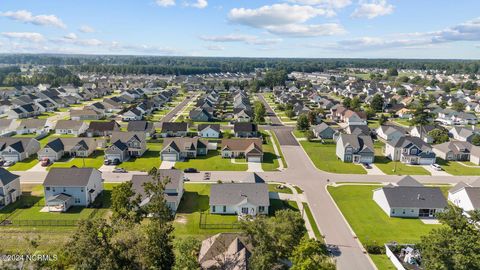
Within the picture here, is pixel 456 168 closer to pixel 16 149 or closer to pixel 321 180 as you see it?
pixel 321 180

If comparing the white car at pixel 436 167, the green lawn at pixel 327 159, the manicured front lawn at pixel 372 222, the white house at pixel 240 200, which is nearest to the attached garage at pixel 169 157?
the white house at pixel 240 200

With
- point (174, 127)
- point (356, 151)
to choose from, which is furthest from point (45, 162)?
point (356, 151)

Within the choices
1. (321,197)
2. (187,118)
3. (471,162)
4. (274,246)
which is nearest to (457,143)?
(471,162)

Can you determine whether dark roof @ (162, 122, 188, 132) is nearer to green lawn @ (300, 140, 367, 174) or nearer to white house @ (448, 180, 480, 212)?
green lawn @ (300, 140, 367, 174)

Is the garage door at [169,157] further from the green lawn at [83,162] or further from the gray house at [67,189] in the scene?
the gray house at [67,189]

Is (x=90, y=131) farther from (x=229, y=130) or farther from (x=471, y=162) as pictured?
(x=471, y=162)

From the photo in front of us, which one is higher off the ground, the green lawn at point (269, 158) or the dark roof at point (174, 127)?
the dark roof at point (174, 127)

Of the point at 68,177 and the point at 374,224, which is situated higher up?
the point at 68,177
